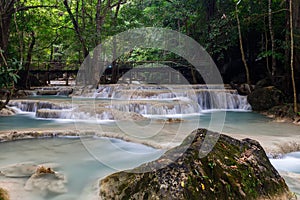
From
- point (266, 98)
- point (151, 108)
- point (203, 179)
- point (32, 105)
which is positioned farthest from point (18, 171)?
point (266, 98)

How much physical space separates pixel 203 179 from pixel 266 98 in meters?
9.31

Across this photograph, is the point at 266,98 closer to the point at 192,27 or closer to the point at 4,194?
the point at 192,27

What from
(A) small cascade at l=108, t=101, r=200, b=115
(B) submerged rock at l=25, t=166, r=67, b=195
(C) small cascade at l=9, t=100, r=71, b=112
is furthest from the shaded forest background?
(B) submerged rock at l=25, t=166, r=67, b=195

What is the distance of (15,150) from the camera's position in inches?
200

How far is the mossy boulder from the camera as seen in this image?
34.6 feet

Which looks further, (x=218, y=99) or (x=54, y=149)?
(x=218, y=99)

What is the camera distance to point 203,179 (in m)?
2.48

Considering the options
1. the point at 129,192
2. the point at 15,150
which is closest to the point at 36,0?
the point at 15,150

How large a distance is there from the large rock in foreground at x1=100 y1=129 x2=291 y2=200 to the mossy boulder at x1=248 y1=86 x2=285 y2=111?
8365mm

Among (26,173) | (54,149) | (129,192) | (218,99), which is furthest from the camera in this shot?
(218,99)

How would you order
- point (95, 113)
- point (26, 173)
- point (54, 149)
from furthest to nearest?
point (95, 113) → point (54, 149) → point (26, 173)

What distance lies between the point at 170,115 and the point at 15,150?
5581 millimetres

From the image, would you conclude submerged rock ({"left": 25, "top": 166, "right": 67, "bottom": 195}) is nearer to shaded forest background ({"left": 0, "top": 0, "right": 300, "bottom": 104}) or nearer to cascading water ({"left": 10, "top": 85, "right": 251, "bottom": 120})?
cascading water ({"left": 10, "top": 85, "right": 251, "bottom": 120})

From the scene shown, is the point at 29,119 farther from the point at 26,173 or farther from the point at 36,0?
the point at 36,0
